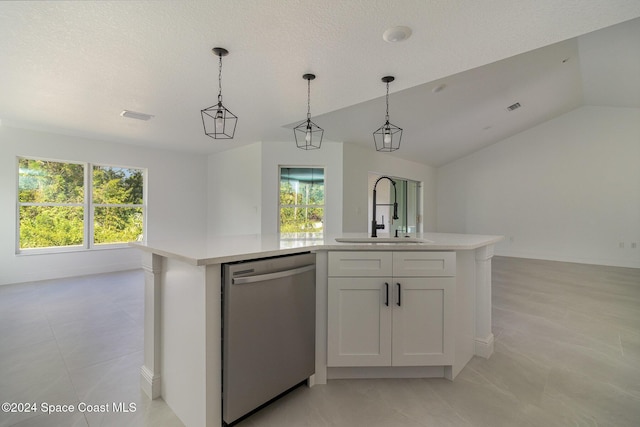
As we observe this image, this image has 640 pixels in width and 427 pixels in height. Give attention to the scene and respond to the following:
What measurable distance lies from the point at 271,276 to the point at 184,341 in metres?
0.55

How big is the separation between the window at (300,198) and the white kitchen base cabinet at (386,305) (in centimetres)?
345

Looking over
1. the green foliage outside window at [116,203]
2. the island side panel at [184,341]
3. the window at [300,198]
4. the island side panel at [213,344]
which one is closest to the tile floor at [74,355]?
the island side panel at [184,341]

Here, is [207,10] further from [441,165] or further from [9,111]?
[441,165]

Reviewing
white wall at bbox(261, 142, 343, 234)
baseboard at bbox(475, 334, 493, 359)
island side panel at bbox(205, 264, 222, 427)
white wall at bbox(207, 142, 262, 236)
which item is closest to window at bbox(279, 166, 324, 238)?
white wall at bbox(261, 142, 343, 234)

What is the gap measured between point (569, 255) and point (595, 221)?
0.89m

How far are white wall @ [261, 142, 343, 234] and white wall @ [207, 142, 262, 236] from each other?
127 millimetres

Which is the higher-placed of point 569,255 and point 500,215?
point 500,215

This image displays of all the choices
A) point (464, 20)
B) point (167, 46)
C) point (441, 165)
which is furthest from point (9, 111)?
point (441, 165)

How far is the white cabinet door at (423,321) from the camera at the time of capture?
5.99 ft

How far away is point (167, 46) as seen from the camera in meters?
2.19

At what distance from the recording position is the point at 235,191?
5680 mm

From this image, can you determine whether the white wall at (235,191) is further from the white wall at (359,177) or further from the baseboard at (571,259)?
the baseboard at (571,259)

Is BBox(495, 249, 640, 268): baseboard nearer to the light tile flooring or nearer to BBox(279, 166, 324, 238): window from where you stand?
the light tile flooring

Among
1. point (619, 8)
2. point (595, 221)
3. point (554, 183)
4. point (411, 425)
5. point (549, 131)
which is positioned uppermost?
point (549, 131)
